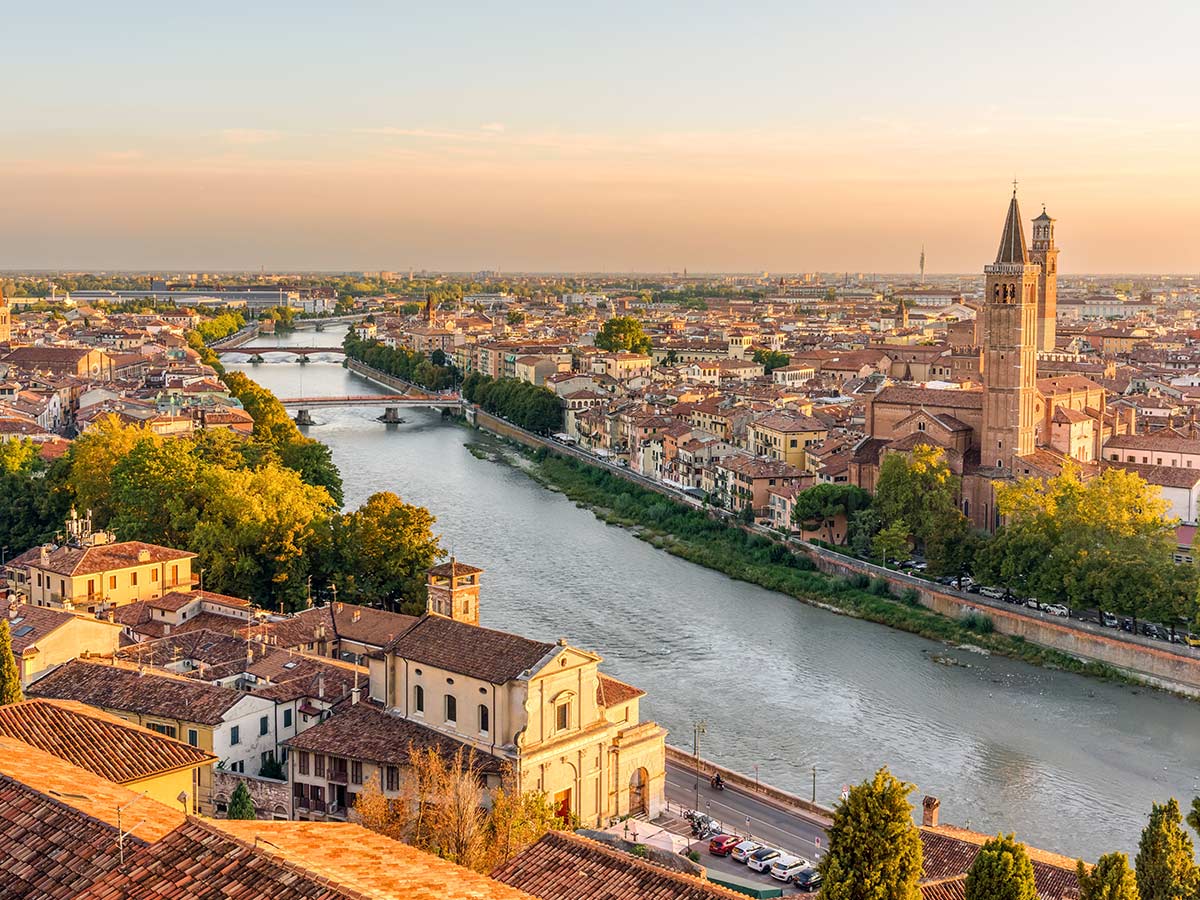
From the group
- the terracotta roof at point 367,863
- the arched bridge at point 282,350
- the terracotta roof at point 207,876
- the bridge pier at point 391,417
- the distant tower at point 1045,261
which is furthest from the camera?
the arched bridge at point 282,350

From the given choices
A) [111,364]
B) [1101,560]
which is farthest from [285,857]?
[111,364]

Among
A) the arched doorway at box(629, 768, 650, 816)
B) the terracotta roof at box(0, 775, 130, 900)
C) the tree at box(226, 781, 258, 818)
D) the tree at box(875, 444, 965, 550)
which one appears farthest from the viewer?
the tree at box(875, 444, 965, 550)

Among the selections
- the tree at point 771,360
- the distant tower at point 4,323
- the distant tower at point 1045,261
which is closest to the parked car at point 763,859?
the distant tower at point 1045,261

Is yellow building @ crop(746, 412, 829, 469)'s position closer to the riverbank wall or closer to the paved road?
the riverbank wall

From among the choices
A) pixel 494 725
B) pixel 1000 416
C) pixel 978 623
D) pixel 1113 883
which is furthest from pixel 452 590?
pixel 1000 416

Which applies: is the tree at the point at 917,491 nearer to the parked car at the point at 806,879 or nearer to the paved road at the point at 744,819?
the paved road at the point at 744,819

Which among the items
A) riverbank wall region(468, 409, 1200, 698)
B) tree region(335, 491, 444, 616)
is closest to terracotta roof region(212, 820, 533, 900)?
tree region(335, 491, 444, 616)

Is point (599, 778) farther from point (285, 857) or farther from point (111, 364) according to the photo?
point (111, 364)
